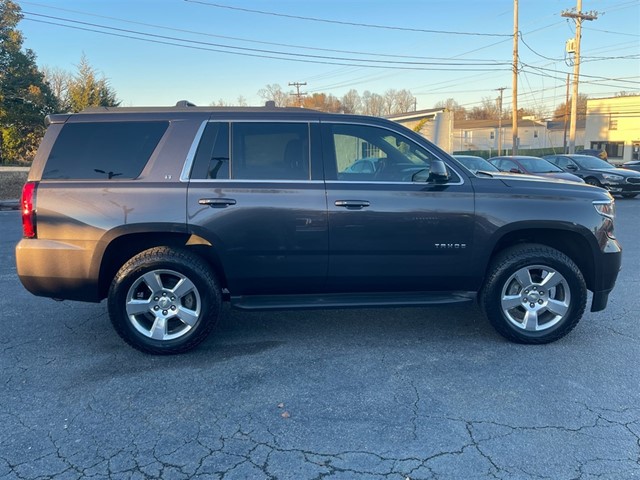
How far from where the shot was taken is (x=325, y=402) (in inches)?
130

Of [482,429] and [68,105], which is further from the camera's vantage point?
[68,105]

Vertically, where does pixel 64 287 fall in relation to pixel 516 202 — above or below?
below

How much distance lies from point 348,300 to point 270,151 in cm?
143

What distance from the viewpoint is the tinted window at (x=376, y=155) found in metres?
4.20

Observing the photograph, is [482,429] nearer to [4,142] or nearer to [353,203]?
[353,203]

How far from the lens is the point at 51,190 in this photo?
12.9 ft

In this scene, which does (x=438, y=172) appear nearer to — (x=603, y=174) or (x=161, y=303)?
(x=161, y=303)

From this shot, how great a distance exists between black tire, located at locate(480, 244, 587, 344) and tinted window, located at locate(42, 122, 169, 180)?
10.3ft

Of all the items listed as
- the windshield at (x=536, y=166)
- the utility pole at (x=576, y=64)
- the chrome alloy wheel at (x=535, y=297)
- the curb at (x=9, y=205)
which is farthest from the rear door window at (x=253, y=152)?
the utility pole at (x=576, y=64)

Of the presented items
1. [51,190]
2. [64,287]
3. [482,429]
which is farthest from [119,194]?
[482,429]

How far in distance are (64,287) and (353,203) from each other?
247cm

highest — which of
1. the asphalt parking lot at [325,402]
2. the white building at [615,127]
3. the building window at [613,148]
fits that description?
the white building at [615,127]

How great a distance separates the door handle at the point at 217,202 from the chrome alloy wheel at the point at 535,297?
8.02 ft

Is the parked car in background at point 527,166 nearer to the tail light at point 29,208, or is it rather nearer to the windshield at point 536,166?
the windshield at point 536,166
